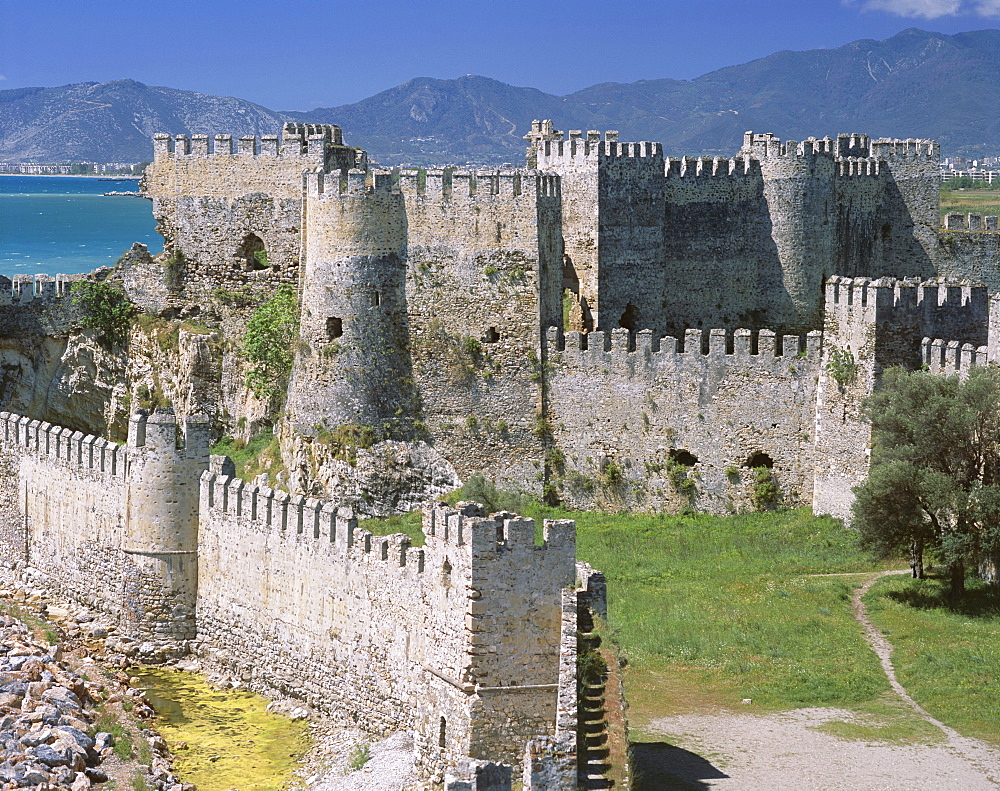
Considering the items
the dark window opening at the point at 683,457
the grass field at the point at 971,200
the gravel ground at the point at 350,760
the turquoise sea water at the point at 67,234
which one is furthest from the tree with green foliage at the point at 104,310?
the grass field at the point at 971,200

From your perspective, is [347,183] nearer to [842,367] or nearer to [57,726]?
[842,367]

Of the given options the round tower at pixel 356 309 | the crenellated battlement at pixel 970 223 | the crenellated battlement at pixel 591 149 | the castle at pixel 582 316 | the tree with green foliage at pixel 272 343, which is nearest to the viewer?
the castle at pixel 582 316

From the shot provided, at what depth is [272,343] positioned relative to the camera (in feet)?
132

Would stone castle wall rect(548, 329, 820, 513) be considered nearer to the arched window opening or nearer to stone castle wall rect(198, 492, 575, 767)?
the arched window opening

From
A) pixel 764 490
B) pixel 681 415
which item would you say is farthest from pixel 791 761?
pixel 681 415

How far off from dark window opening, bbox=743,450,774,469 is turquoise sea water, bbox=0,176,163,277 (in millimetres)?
46533

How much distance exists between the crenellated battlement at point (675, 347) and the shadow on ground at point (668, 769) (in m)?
14.4

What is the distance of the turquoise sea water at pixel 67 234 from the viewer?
9938 centimetres

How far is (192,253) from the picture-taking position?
42812 millimetres

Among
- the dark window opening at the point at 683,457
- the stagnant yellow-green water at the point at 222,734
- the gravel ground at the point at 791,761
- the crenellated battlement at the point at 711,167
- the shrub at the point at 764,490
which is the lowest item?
the stagnant yellow-green water at the point at 222,734

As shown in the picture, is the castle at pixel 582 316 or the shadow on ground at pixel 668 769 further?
the castle at pixel 582 316

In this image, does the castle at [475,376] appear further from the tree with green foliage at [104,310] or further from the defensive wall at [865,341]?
the tree with green foliage at [104,310]

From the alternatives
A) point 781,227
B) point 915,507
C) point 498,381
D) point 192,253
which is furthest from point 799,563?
point 192,253

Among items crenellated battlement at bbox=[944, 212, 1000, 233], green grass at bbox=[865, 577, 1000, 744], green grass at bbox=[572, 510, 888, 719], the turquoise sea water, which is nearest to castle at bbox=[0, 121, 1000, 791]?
crenellated battlement at bbox=[944, 212, 1000, 233]
